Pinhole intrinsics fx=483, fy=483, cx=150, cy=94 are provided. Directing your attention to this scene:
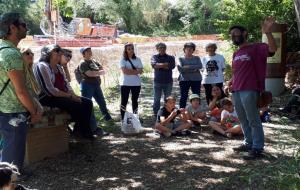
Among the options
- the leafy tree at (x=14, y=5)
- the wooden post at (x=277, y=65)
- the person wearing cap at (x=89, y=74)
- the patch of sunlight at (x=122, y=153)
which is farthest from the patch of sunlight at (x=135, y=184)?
the leafy tree at (x=14, y=5)

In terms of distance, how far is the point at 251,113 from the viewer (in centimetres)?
586

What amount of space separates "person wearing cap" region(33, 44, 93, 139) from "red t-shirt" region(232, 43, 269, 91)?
2130 mm

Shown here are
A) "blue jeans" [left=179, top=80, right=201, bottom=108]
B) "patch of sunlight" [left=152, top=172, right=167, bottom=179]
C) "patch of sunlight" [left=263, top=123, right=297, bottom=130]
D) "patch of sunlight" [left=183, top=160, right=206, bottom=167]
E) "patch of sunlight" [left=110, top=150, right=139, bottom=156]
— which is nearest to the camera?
"patch of sunlight" [left=152, top=172, right=167, bottom=179]

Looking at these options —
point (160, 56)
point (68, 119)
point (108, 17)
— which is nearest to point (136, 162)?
point (68, 119)

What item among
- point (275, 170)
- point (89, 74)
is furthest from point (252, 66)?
point (89, 74)

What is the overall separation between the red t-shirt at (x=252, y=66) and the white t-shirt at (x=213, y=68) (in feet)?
8.54

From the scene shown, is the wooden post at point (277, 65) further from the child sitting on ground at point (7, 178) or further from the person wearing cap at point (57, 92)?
the child sitting on ground at point (7, 178)

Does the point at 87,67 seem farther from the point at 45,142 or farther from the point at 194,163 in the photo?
the point at 194,163

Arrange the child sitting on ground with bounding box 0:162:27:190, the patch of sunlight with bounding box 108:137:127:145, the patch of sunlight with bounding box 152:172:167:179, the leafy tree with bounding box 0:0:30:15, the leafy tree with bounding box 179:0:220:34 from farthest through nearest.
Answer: the leafy tree with bounding box 0:0:30:15, the leafy tree with bounding box 179:0:220:34, the patch of sunlight with bounding box 108:137:127:145, the patch of sunlight with bounding box 152:172:167:179, the child sitting on ground with bounding box 0:162:27:190

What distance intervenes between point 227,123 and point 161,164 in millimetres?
1901

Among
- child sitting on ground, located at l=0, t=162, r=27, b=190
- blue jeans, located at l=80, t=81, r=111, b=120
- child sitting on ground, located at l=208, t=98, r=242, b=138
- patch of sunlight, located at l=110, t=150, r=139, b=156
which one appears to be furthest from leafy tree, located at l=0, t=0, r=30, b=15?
child sitting on ground, located at l=0, t=162, r=27, b=190

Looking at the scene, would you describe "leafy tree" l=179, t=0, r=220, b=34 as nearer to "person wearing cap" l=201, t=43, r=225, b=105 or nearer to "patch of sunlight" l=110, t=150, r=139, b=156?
"person wearing cap" l=201, t=43, r=225, b=105

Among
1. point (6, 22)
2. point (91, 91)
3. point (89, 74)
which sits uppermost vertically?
point (6, 22)

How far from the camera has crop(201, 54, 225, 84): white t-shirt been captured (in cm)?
848
